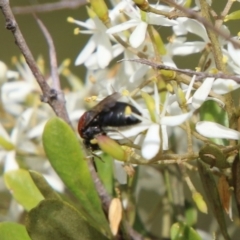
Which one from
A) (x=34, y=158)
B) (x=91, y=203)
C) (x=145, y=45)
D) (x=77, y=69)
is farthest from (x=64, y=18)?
(x=91, y=203)

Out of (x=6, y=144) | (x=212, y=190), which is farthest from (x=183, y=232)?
(x=6, y=144)

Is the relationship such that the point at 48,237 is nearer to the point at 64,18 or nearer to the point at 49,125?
the point at 49,125

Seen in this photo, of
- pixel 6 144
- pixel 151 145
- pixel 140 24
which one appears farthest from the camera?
pixel 6 144

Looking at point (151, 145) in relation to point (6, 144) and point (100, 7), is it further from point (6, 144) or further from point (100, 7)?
point (6, 144)

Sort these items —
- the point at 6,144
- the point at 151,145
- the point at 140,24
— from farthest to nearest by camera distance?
1. the point at 6,144
2. the point at 140,24
3. the point at 151,145

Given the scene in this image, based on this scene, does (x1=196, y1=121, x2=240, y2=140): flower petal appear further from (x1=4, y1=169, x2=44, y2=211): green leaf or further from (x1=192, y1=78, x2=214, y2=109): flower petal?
(x1=4, y1=169, x2=44, y2=211): green leaf
